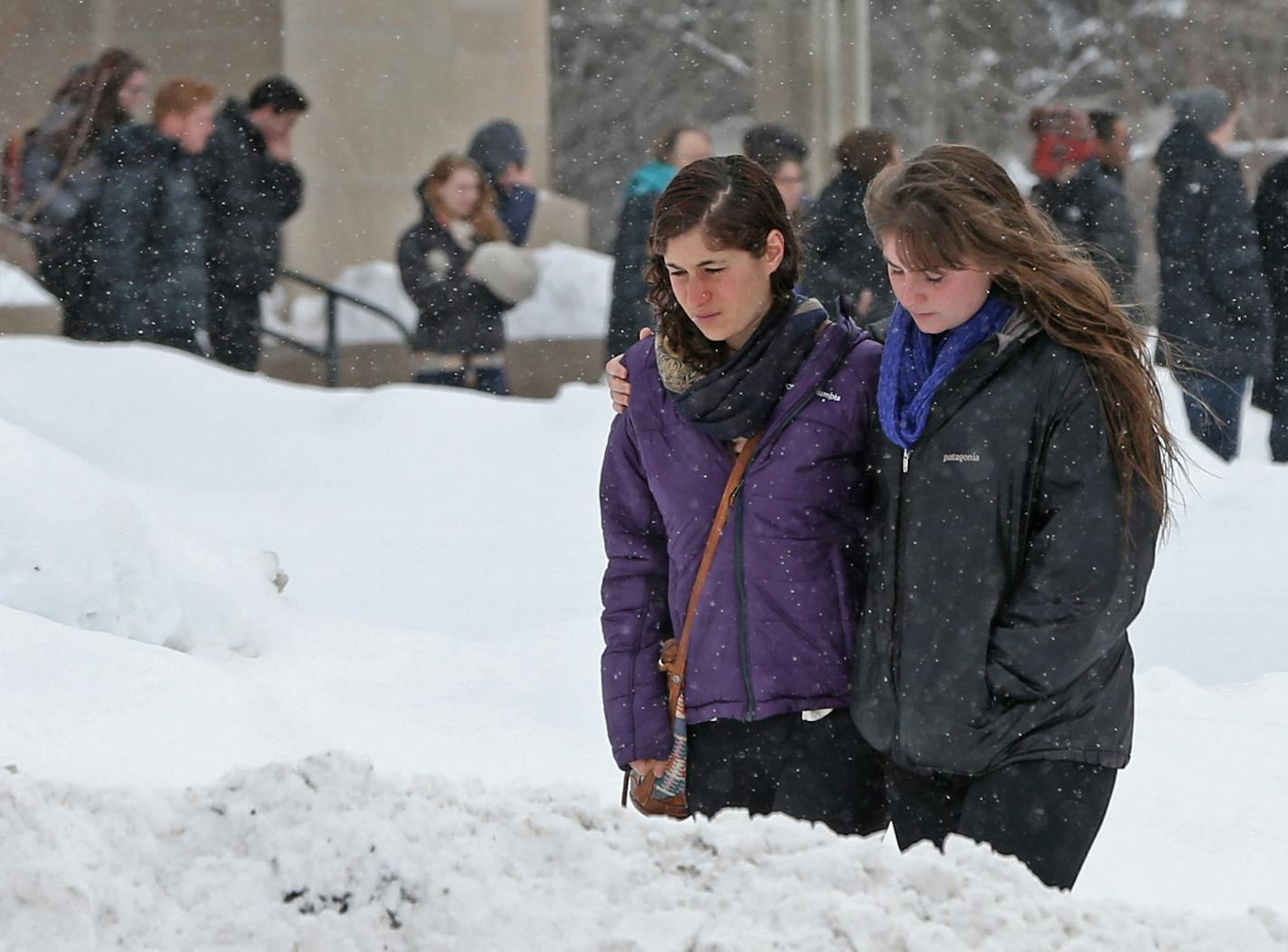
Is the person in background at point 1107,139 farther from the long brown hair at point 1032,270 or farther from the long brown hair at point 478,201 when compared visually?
the long brown hair at point 1032,270

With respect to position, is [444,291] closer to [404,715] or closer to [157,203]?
A: [157,203]

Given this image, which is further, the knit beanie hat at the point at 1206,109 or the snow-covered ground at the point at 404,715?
the knit beanie hat at the point at 1206,109

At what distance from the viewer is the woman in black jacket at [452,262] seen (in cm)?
1036

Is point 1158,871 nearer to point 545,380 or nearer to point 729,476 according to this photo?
point 729,476

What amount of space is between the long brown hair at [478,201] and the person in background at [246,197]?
2.72ft

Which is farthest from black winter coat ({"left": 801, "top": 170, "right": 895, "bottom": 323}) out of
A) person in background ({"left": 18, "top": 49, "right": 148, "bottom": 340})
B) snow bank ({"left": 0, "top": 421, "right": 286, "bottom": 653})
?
person in background ({"left": 18, "top": 49, "right": 148, "bottom": 340})

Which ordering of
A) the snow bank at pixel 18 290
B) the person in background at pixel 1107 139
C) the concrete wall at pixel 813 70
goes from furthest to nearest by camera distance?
the concrete wall at pixel 813 70 < the snow bank at pixel 18 290 < the person in background at pixel 1107 139

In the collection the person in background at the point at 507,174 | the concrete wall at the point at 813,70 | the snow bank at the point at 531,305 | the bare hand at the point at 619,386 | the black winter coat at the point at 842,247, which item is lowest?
the snow bank at the point at 531,305

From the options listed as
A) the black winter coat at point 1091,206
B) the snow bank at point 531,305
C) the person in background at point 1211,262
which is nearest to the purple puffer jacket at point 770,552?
the black winter coat at point 1091,206

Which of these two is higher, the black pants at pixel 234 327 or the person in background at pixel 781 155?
the person in background at pixel 781 155

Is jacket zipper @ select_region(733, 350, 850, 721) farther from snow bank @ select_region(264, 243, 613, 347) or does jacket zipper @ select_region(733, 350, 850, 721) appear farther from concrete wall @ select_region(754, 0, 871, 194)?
concrete wall @ select_region(754, 0, 871, 194)

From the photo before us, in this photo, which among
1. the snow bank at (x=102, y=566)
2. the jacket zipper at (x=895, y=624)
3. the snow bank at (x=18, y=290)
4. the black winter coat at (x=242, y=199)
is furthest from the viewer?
the snow bank at (x=18, y=290)

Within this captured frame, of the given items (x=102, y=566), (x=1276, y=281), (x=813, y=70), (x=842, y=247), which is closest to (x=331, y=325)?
(x=842, y=247)

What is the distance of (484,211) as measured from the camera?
1048cm
